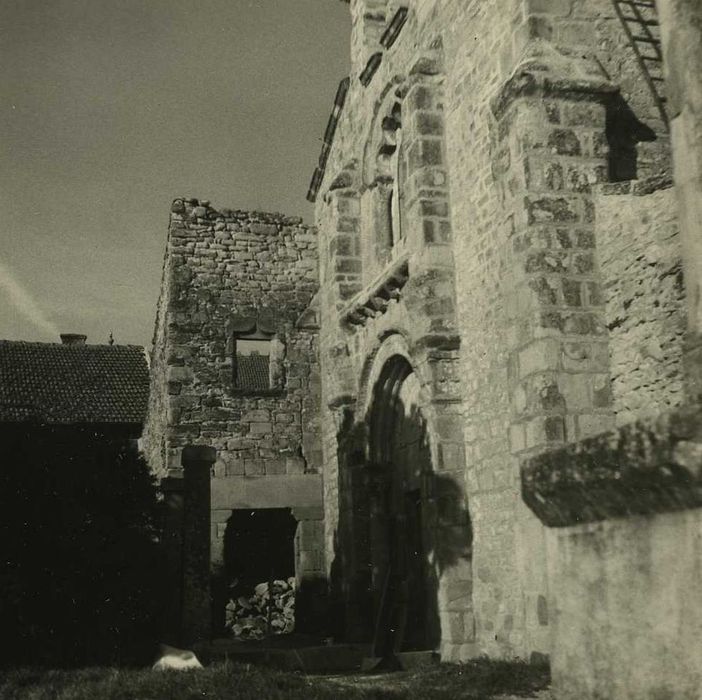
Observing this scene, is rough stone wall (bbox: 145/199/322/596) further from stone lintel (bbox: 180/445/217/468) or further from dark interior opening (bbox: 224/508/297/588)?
stone lintel (bbox: 180/445/217/468)

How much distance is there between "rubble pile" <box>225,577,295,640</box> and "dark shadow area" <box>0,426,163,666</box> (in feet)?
23.1

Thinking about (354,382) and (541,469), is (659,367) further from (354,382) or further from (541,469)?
(354,382)

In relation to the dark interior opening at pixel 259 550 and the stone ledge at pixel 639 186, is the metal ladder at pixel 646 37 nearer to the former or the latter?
the stone ledge at pixel 639 186

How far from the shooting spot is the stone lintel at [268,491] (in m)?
15.0

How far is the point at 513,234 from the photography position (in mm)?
8297

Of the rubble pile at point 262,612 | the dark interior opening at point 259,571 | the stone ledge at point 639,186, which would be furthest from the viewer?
the dark interior opening at point 259,571

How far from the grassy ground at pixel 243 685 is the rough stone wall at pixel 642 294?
7.83 feet

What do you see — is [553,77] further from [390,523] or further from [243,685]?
[390,523]

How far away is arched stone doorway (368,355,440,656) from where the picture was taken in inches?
422

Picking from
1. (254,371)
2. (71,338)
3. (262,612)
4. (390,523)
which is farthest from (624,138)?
(254,371)

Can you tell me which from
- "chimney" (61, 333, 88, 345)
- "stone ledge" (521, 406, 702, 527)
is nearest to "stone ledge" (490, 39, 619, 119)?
"stone ledge" (521, 406, 702, 527)

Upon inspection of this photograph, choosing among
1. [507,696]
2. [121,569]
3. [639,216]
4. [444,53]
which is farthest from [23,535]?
[444,53]

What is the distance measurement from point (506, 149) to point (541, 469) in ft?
23.5

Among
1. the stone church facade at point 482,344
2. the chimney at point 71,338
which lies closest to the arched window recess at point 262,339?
the stone church facade at point 482,344
